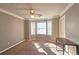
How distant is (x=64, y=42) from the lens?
7.57 feet

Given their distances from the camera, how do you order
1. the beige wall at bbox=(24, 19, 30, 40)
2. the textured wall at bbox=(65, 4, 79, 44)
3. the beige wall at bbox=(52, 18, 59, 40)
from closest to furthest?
the textured wall at bbox=(65, 4, 79, 44) → the beige wall at bbox=(52, 18, 59, 40) → the beige wall at bbox=(24, 19, 30, 40)

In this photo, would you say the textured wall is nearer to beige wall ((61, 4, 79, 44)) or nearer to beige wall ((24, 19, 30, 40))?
beige wall ((61, 4, 79, 44))

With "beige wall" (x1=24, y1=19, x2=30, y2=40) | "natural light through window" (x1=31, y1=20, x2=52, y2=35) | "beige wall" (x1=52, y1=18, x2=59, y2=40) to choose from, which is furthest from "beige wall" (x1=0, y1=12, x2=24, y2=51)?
"beige wall" (x1=52, y1=18, x2=59, y2=40)

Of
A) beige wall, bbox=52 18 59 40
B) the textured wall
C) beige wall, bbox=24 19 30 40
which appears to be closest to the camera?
the textured wall

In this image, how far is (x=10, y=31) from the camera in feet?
8.02

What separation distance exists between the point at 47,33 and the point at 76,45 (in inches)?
24.9

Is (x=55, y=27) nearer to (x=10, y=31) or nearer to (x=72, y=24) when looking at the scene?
(x=72, y=24)

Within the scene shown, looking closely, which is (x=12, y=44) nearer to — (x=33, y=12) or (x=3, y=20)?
(x=3, y=20)

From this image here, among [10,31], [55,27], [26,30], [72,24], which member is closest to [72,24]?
[72,24]

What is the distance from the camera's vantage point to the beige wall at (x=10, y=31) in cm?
225

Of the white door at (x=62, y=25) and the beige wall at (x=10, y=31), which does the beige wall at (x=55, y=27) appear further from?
A: the beige wall at (x=10, y=31)

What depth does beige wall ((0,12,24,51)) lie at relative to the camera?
2.25 metres

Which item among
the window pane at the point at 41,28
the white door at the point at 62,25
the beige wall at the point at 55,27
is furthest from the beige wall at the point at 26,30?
the white door at the point at 62,25

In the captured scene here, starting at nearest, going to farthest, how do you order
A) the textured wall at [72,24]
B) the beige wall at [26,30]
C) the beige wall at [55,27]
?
the textured wall at [72,24] → the beige wall at [55,27] → the beige wall at [26,30]
